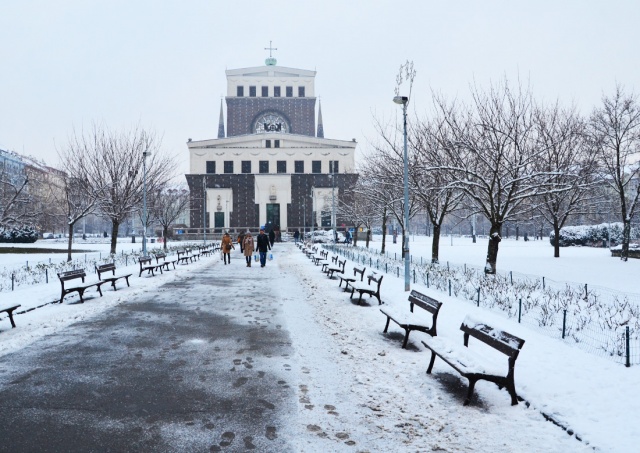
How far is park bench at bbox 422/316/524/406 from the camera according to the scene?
5.34 m

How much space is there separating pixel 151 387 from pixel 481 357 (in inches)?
177

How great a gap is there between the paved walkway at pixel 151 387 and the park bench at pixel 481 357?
2.20 metres

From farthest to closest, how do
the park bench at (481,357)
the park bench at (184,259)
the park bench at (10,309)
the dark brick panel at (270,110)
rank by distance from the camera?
the dark brick panel at (270,110)
the park bench at (184,259)
the park bench at (10,309)
the park bench at (481,357)

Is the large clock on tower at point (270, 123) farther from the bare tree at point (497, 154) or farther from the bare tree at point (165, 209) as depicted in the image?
the bare tree at point (497, 154)

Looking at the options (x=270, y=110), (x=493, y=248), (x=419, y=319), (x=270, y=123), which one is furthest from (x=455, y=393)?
(x=270, y=110)

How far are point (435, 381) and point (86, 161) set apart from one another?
94.5 ft

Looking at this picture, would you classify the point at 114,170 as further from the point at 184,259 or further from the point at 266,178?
the point at 266,178

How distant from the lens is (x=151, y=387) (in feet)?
19.2

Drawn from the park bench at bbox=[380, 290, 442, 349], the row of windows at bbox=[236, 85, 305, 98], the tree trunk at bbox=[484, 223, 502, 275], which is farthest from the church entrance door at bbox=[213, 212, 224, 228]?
the park bench at bbox=[380, 290, 442, 349]

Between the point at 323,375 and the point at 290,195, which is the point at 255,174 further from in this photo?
the point at 323,375

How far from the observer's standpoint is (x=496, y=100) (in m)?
17.2

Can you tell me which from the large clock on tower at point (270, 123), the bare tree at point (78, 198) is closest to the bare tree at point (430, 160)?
the bare tree at point (78, 198)

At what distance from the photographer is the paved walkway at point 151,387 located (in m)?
4.47

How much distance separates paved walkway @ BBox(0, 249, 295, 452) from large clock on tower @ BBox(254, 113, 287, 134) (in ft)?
214
